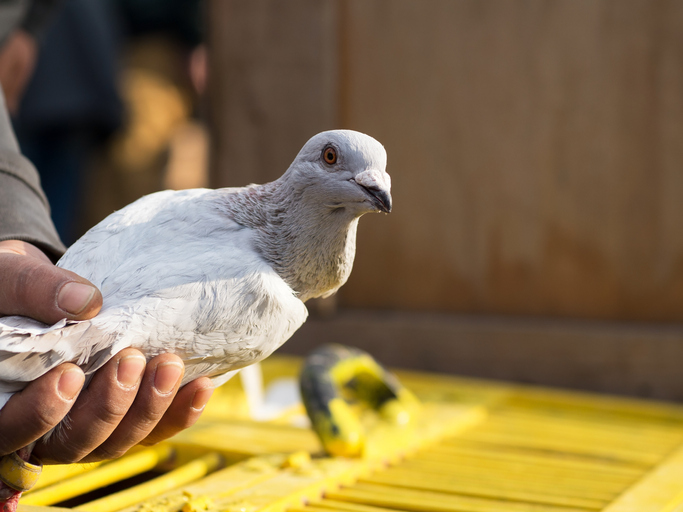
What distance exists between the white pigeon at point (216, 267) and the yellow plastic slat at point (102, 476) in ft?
1.02

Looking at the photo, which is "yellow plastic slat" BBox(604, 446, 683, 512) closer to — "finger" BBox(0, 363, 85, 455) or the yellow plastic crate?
the yellow plastic crate

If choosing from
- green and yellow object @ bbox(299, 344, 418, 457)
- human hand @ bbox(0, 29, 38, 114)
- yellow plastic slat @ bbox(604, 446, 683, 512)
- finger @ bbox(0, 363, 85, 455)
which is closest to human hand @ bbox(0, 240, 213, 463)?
finger @ bbox(0, 363, 85, 455)

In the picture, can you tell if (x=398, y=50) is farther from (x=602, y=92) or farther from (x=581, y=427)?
(x=581, y=427)

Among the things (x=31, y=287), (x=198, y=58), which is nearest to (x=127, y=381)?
(x=31, y=287)

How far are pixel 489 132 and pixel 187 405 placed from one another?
1.75 m

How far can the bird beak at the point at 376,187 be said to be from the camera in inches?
34.3

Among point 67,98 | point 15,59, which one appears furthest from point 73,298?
point 67,98

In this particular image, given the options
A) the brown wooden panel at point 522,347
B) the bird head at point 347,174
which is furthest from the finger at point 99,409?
the brown wooden panel at point 522,347

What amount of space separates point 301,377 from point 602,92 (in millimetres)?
1457

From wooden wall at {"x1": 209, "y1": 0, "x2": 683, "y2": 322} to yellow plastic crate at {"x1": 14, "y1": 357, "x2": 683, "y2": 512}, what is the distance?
0.56 m

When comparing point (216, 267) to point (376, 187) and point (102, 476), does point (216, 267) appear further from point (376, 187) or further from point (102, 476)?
point (102, 476)

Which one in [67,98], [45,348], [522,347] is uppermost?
[67,98]

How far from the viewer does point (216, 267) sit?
0.91m

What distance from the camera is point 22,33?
2.31 metres
